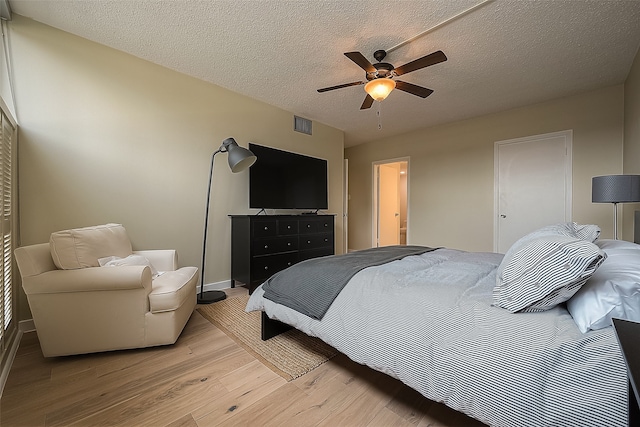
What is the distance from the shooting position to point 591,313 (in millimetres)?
878

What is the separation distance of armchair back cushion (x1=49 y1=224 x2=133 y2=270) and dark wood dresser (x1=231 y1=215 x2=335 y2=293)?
1182 mm

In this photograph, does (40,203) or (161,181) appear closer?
(40,203)

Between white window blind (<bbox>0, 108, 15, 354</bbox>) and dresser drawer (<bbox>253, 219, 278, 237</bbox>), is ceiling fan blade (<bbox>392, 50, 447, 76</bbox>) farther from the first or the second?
white window blind (<bbox>0, 108, 15, 354</bbox>)

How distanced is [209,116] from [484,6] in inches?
114

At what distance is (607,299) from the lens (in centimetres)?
87

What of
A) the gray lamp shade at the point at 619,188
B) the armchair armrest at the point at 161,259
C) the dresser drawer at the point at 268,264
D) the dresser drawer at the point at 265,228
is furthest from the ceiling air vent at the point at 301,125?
the gray lamp shade at the point at 619,188

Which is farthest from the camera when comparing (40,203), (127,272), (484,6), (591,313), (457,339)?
(40,203)

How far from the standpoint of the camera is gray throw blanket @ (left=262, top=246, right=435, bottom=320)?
1.53 m

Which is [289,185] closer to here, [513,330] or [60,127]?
[60,127]

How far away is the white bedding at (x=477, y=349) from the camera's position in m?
0.78

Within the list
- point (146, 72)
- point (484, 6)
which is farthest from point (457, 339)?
point (146, 72)

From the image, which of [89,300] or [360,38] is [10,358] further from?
[360,38]

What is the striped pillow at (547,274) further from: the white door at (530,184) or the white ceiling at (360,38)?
the white door at (530,184)

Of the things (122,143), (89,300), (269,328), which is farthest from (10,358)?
(122,143)
